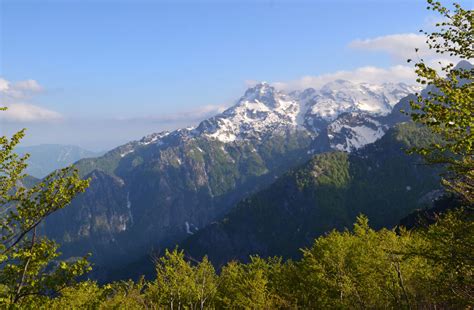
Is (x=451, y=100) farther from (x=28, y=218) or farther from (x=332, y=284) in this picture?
(x=332, y=284)

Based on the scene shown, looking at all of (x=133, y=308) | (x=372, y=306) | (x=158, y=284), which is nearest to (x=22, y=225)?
(x=133, y=308)

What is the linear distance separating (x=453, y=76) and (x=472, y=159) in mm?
6343

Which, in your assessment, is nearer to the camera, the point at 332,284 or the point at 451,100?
the point at 451,100

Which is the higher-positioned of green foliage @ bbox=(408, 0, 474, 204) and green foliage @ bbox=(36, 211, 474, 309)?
green foliage @ bbox=(408, 0, 474, 204)

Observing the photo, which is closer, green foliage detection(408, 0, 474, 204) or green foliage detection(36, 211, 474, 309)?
green foliage detection(408, 0, 474, 204)

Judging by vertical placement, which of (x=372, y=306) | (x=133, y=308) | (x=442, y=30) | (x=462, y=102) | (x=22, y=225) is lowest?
(x=372, y=306)

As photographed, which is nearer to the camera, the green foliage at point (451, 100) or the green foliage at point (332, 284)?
the green foliage at point (451, 100)

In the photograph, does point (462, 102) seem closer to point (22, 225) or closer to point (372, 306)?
point (22, 225)

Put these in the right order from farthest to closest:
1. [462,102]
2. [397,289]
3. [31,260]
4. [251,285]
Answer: [251,285]
[397,289]
[31,260]
[462,102]

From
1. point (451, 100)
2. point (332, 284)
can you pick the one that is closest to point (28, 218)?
point (451, 100)

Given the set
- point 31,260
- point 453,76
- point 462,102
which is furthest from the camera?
point 31,260

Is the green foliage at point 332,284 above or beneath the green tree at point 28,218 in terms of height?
beneath

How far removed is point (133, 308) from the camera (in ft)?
188

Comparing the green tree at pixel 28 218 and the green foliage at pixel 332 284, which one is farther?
the green foliage at pixel 332 284
